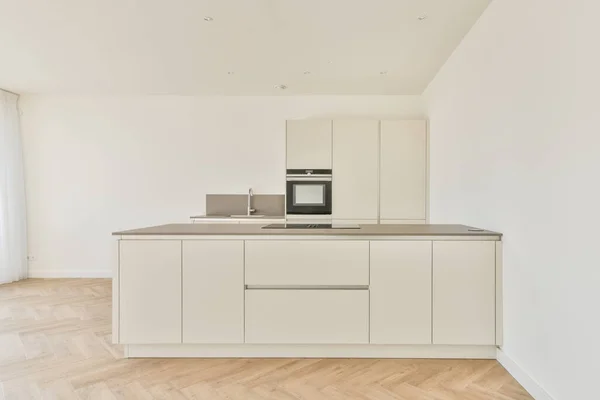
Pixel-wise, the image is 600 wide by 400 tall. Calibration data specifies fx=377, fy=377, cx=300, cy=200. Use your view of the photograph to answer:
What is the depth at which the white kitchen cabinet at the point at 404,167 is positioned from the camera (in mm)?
4809

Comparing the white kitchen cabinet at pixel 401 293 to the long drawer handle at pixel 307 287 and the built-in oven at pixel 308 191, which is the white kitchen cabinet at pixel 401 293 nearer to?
the long drawer handle at pixel 307 287

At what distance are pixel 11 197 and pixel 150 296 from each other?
4.02 m

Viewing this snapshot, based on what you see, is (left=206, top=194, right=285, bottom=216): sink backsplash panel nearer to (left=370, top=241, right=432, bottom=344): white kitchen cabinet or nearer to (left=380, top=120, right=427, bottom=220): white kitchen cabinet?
(left=380, top=120, right=427, bottom=220): white kitchen cabinet

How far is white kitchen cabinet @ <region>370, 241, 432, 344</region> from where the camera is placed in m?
2.60

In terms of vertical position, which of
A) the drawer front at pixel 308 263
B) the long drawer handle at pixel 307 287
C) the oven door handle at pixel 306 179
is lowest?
the long drawer handle at pixel 307 287

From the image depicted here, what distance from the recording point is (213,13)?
2.99m

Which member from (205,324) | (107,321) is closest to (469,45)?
(205,324)

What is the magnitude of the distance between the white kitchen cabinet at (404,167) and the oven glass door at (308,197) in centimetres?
73

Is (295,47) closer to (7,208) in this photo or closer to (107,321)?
(107,321)

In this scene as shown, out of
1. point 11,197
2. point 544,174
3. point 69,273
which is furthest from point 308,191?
point 11,197

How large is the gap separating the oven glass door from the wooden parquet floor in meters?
2.43

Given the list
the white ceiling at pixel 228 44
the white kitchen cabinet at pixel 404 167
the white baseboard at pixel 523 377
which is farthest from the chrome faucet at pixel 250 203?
Answer: the white baseboard at pixel 523 377

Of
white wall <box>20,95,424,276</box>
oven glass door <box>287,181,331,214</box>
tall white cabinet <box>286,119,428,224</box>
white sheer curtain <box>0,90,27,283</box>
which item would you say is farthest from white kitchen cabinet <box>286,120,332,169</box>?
white sheer curtain <box>0,90,27,283</box>

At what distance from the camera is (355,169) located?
4.82 metres
